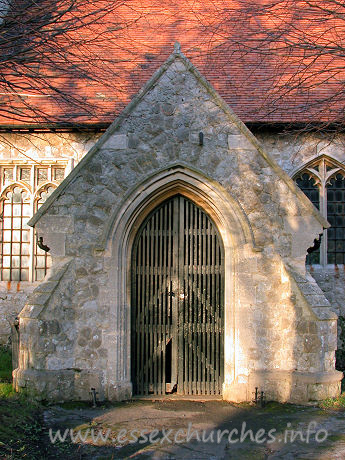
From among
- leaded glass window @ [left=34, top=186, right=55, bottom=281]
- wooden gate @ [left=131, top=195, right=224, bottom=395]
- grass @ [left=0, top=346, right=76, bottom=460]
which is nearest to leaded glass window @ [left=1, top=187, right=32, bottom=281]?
leaded glass window @ [left=34, top=186, right=55, bottom=281]

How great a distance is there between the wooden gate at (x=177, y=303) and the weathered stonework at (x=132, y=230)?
0.85 ft

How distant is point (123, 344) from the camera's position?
7.37 m

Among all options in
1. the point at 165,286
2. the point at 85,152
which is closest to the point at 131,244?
the point at 165,286

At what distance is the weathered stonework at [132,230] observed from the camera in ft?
23.6

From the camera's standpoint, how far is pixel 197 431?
5.95 m

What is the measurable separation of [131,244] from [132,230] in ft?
0.74

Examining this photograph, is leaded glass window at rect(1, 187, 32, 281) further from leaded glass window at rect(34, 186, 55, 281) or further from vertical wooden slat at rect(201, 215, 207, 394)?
vertical wooden slat at rect(201, 215, 207, 394)

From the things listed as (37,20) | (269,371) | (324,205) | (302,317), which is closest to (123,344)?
(269,371)

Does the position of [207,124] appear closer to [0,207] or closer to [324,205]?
[324,205]

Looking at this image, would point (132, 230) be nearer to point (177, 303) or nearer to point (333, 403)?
point (177, 303)

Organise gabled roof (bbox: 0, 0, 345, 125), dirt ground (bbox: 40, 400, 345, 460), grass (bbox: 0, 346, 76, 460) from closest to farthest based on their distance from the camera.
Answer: grass (bbox: 0, 346, 76, 460), dirt ground (bbox: 40, 400, 345, 460), gabled roof (bbox: 0, 0, 345, 125)

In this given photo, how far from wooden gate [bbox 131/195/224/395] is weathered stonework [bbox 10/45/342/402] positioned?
0.85 feet

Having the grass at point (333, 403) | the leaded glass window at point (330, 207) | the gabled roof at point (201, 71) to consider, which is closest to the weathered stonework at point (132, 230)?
the grass at point (333, 403)

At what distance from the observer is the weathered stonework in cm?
719
